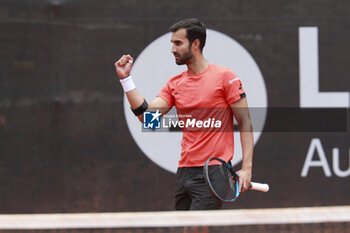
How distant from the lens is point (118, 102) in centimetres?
484

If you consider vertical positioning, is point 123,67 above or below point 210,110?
above

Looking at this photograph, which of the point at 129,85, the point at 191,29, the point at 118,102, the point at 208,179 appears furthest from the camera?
the point at 118,102

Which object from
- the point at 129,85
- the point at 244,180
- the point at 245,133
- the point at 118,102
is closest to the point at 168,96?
the point at 129,85

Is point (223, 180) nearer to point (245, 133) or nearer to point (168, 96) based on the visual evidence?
point (245, 133)

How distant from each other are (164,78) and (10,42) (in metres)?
1.32

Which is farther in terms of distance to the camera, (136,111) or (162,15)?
(162,15)

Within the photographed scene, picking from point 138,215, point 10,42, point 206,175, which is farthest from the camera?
point 10,42

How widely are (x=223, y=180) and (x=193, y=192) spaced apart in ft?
0.62

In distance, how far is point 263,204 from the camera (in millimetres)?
4945

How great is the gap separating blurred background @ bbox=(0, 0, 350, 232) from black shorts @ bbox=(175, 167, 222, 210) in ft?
5.05

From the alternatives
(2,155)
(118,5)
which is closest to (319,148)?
(118,5)

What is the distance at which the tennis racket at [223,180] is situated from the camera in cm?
318

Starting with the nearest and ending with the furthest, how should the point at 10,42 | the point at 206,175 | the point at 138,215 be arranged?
the point at 138,215 < the point at 206,175 < the point at 10,42

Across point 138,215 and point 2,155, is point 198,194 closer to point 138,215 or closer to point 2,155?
point 138,215
